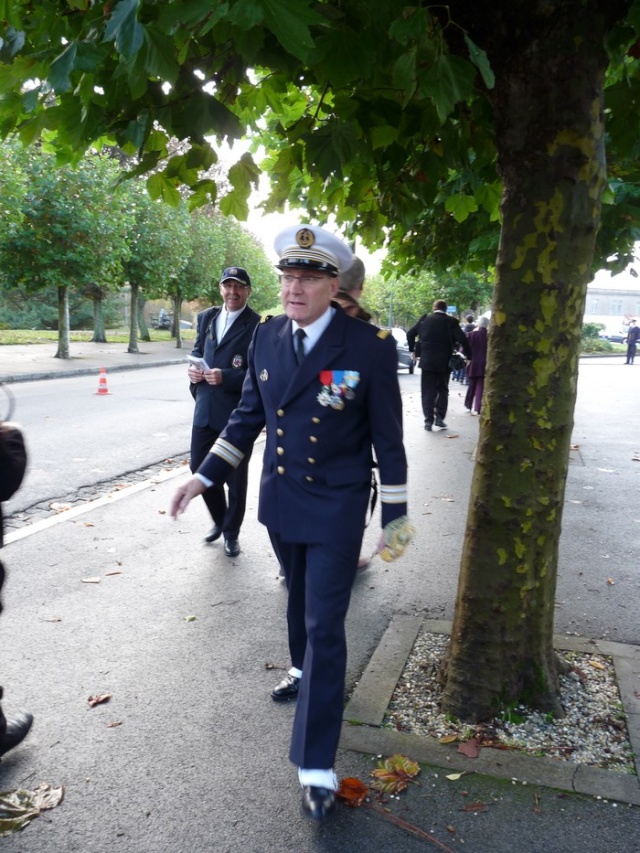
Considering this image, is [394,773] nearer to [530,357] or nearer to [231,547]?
[530,357]

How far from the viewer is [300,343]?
317 cm

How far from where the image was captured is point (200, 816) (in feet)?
9.18

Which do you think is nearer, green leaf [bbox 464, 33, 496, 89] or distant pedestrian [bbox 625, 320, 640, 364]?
green leaf [bbox 464, 33, 496, 89]

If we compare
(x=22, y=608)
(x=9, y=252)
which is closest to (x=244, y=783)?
(x=22, y=608)

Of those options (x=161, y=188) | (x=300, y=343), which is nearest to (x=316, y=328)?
(x=300, y=343)

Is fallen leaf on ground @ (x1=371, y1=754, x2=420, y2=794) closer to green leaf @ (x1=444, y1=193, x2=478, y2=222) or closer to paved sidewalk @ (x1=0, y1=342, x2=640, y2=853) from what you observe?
paved sidewalk @ (x1=0, y1=342, x2=640, y2=853)

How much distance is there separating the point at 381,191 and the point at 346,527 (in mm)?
2925

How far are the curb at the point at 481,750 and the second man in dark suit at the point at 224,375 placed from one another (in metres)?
2.12

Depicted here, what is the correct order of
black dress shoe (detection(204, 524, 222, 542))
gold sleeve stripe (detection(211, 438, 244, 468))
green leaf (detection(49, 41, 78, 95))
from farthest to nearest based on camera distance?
1. black dress shoe (detection(204, 524, 222, 542))
2. gold sleeve stripe (detection(211, 438, 244, 468))
3. green leaf (detection(49, 41, 78, 95))

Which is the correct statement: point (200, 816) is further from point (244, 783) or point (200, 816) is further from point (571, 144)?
point (571, 144)

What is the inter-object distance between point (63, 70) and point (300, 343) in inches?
50.9

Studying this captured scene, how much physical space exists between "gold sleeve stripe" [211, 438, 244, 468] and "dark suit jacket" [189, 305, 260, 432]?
2169 mm

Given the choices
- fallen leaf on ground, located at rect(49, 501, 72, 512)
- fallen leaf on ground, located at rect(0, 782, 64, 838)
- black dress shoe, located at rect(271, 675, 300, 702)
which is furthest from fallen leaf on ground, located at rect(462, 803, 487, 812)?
fallen leaf on ground, located at rect(49, 501, 72, 512)

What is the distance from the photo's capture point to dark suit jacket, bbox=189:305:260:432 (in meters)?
5.63
